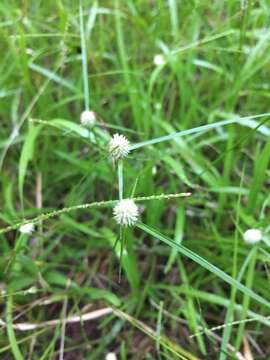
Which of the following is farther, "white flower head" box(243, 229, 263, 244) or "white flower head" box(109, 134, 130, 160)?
"white flower head" box(243, 229, 263, 244)

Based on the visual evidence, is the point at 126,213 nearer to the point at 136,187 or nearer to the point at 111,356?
the point at 136,187

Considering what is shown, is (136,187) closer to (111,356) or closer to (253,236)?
(253,236)

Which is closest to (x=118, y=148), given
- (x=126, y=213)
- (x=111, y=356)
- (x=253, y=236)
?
(x=126, y=213)

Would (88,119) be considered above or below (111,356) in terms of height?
above

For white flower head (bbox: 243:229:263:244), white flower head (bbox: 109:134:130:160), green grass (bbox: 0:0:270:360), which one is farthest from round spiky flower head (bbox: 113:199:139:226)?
white flower head (bbox: 243:229:263:244)

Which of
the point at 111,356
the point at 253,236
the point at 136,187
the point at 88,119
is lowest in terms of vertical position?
the point at 111,356

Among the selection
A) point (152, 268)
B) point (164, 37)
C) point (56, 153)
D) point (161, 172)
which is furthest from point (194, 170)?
point (164, 37)

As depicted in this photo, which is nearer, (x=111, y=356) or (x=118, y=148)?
(x=118, y=148)

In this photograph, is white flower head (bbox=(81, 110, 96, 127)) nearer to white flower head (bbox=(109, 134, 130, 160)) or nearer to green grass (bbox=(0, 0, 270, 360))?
green grass (bbox=(0, 0, 270, 360))

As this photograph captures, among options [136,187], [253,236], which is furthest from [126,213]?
[253,236]
